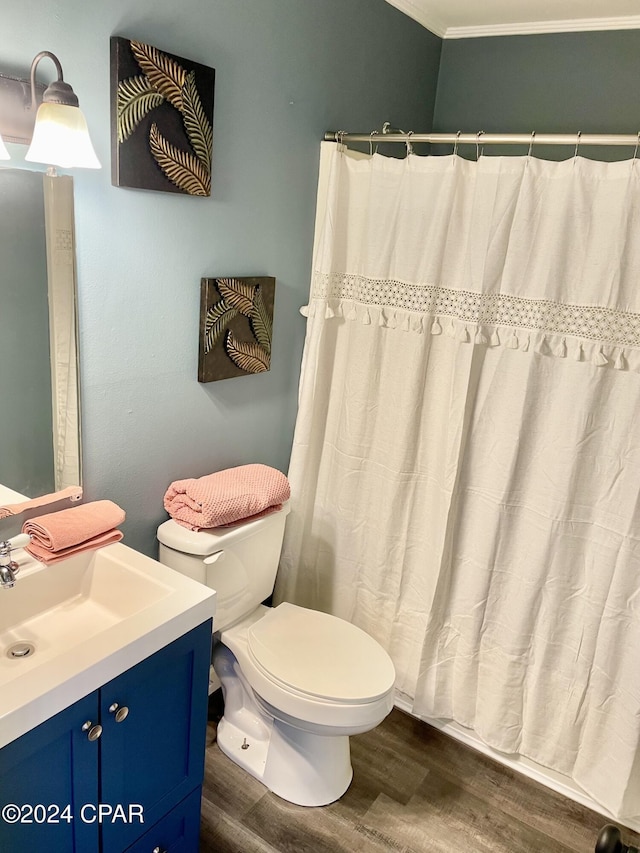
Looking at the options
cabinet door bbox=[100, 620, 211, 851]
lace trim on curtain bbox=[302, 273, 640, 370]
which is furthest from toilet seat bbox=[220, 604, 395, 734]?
lace trim on curtain bbox=[302, 273, 640, 370]

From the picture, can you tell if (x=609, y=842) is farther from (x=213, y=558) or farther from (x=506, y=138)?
(x=506, y=138)

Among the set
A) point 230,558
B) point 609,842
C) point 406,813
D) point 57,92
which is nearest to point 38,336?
point 57,92

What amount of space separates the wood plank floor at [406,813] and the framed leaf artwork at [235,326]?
1232 mm

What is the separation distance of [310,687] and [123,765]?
21.7 inches

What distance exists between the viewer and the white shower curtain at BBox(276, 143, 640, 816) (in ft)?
5.80

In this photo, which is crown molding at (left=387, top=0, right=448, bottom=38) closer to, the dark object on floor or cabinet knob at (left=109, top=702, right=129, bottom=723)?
cabinet knob at (left=109, top=702, right=129, bottom=723)

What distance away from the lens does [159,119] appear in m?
1.57

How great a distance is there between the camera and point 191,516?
183 centimetres

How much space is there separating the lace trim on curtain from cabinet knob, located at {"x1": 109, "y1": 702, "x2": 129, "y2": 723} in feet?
4.40

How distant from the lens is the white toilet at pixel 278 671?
68.8 inches

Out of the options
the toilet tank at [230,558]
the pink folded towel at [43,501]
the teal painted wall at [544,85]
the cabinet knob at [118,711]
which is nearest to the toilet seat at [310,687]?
the toilet tank at [230,558]

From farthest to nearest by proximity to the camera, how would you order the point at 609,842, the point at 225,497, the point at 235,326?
the point at 235,326 → the point at 225,497 → the point at 609,842

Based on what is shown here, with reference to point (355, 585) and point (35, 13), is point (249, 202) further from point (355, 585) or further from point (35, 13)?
point (355, 585)

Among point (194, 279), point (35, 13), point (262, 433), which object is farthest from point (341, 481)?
point (35, 13)
